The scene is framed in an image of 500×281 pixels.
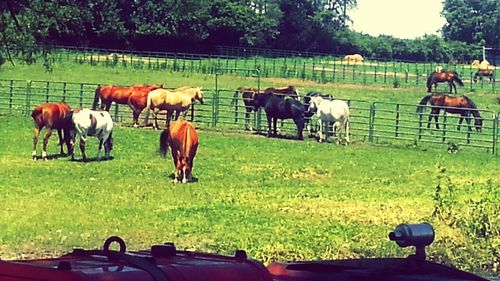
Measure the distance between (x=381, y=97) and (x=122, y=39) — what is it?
20.1 m

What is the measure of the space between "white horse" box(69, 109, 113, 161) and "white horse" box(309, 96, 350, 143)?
8558 mm

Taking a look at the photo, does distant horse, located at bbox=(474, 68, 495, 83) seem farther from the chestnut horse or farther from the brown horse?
the chestnut horse

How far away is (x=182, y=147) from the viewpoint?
20.5m

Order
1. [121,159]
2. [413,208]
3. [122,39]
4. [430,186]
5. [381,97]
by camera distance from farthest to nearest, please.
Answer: [122,39], [381,97], [121,159], [430,186], [413,208]

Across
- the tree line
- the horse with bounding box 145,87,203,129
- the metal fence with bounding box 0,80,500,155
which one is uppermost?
the tree line

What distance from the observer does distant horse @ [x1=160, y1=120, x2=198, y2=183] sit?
19953mm

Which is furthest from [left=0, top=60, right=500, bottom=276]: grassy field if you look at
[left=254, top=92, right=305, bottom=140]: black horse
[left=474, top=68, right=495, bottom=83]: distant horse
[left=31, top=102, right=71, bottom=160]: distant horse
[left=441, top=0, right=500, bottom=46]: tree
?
[left=441, top=0, right=500, bottom=46]: tree

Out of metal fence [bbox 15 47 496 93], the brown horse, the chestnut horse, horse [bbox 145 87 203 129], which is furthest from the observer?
metal fence [bbox 15 47 496 93]

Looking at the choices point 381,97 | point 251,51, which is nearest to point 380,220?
point 381,97


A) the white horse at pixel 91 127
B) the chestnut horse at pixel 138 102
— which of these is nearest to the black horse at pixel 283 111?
the chestnut horse at pixel 138 102

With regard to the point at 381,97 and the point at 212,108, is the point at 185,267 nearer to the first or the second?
the point at 212,108

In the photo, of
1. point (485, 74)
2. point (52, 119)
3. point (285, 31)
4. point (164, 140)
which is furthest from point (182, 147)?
point (285, 31)

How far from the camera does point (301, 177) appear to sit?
2117cm

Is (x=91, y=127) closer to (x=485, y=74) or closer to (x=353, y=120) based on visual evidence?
(x=353, y=120)
